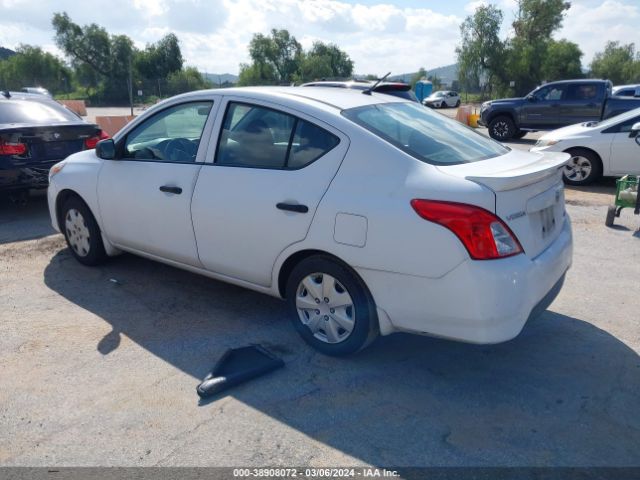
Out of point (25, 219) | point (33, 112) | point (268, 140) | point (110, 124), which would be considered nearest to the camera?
point (268, 140)

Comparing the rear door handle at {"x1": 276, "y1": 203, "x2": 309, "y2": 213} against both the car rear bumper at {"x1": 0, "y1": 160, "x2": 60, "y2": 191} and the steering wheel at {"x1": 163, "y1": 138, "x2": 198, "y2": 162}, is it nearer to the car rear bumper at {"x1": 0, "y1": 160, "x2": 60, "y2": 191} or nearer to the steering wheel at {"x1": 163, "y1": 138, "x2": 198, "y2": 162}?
the steering wheel at {"x1": 163, "y1": 138, "x2": 198, "y2": 162}

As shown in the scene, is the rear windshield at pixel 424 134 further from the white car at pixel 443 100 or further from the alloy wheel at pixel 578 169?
the white car at pixel 443 100

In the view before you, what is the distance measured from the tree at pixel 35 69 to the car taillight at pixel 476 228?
68.1 metres

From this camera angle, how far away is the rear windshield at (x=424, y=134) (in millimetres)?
3363

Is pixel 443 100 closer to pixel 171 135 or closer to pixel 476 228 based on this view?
pixel 171 135

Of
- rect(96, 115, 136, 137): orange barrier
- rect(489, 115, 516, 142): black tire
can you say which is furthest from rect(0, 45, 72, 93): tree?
rect(489, 115, 516, 142): black tire

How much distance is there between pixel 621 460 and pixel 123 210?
387 centimetres

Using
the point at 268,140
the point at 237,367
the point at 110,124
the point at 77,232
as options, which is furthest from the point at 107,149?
the point at 110,124

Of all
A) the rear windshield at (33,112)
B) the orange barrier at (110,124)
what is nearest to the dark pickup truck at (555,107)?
the orange barrier at (110,124)

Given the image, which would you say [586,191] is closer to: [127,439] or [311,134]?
[311,134]

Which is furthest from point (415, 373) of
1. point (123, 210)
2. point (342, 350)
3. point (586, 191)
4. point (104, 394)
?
point (586, 191)

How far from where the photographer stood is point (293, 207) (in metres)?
3.43

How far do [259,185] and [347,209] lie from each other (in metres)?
0.74

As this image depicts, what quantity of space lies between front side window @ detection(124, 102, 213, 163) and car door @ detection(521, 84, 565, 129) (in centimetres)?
1392
